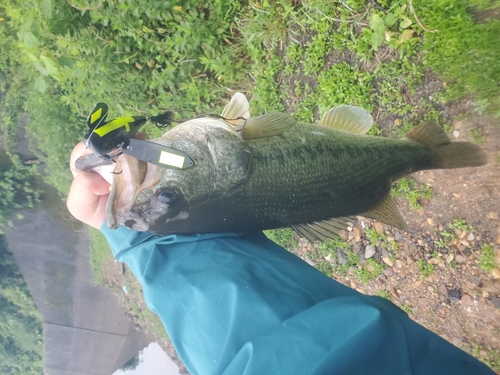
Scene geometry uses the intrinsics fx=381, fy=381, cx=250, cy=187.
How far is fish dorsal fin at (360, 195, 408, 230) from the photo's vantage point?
2.13m

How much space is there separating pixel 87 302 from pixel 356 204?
785 cm

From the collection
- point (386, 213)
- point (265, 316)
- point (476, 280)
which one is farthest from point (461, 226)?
point (265, 316)

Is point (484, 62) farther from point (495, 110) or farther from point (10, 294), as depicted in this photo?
point (10, 294)

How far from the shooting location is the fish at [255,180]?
5.60 ft

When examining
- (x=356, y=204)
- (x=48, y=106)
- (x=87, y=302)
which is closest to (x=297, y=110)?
(x=356, y=204)

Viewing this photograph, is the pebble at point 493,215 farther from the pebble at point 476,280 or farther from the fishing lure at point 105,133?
the fishing lure at point 105,133

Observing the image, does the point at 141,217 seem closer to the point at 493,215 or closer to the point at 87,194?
the point at 87,194

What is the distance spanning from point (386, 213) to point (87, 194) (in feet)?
5.37

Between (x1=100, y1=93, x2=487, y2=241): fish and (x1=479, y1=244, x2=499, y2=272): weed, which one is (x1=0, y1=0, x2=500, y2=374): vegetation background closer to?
(x1=479, y1=244, x2=499, y2=272): weed

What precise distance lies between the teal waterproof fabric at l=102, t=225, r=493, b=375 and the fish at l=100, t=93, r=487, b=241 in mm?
160

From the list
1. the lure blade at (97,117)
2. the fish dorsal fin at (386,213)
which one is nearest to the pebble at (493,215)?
the fish dorsal fin at (386,213)

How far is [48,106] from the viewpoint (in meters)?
5.53

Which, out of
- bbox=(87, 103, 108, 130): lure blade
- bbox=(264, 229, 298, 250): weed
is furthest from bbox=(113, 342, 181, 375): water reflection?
bbox=(87, 103, 108, 130): lure blade

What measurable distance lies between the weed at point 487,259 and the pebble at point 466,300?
263mm
